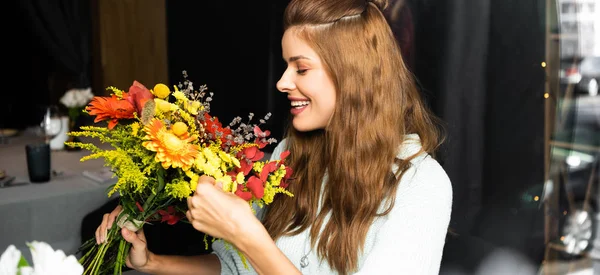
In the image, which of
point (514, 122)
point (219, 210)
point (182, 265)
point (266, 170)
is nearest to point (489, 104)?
point (514, 122)

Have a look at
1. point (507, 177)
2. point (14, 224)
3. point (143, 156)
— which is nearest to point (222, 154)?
point (143, 156)

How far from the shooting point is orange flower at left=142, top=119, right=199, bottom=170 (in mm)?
966

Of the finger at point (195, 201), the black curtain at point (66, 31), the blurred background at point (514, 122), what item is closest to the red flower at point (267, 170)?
the finger at point (195, 201)

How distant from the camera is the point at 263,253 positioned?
3.55 ft

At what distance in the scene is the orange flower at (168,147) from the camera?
0.97 meters

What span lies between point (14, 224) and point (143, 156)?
152 cm

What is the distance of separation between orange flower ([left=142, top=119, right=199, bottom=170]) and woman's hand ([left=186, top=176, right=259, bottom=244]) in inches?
2.8

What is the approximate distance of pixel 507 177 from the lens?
2717 millimetres

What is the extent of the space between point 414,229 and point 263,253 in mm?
336

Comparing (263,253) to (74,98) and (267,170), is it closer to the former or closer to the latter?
(267,170)

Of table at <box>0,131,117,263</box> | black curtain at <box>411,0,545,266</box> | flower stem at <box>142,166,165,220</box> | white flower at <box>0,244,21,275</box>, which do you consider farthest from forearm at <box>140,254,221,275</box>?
black curtain at <box>411,0,545,266</box>

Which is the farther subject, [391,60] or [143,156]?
[391,60]

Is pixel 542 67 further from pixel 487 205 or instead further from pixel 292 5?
pixel 292 5

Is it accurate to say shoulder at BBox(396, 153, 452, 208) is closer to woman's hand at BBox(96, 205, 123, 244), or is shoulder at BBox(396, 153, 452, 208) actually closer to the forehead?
the forehead
